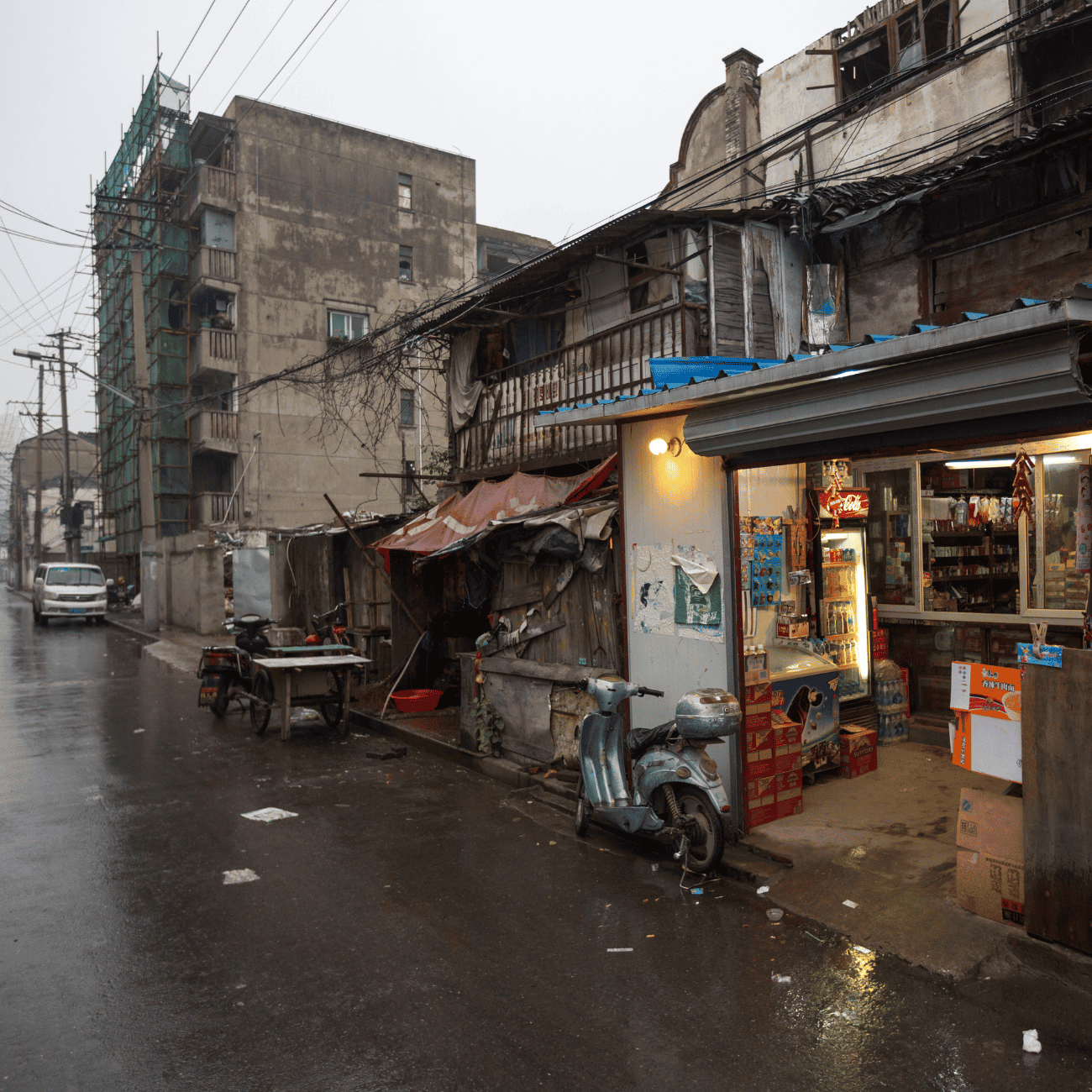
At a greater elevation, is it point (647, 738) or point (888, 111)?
point (888, 111)

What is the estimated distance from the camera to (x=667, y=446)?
690cm

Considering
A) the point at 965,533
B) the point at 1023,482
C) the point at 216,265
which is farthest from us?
the point at 216,265

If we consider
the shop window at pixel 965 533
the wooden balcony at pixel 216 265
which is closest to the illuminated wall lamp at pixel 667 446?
the shop window at pixel 965 533

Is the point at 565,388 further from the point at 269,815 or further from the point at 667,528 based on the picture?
the point at 269,815

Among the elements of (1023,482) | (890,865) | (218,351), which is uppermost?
(218,351)

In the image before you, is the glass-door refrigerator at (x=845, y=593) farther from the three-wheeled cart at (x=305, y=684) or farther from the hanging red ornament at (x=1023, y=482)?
the three-wheeled cart at (x=305, y=684)

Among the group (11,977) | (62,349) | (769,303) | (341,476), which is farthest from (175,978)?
(62,349)

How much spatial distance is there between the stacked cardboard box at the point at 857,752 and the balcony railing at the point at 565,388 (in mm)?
4566

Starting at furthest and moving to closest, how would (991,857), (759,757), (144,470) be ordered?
(144,470), (759,757), (991,857)

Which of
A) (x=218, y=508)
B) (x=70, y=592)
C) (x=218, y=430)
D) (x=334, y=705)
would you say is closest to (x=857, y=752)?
(x=334, y=705)

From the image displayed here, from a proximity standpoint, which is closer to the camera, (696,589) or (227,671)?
(696,589)

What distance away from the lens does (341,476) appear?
3002 cm

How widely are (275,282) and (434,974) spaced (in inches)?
1122

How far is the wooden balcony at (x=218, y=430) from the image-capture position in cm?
2738
